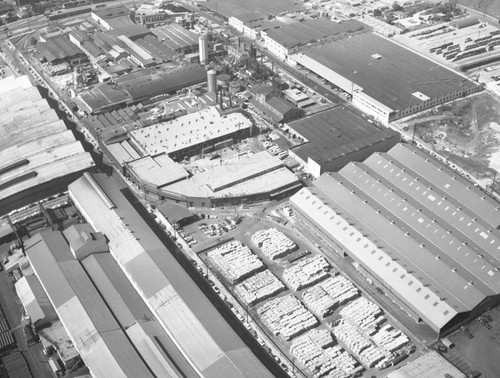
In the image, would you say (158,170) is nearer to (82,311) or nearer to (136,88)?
(136,88)

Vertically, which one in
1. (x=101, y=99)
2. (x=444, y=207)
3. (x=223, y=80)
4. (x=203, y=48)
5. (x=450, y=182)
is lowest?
(x=444, y=207)

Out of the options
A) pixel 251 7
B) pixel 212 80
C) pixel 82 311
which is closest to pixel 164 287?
pixel 82 311

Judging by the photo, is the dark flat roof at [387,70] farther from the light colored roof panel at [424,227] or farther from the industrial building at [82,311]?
the industrial building at [82,311]

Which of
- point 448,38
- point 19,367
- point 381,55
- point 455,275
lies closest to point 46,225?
point 19,367

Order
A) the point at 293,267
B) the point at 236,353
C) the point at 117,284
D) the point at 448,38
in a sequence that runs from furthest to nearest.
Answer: the point at 448,38
the point at 293,267
the point at 117,284
the point at 236,353

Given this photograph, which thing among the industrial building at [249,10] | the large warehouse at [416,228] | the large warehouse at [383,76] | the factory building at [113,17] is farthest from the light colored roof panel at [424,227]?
the factory building at [113,17]

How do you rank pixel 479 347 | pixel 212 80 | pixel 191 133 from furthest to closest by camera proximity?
pixel 212 80, pixel 191 133, pixel 479 347

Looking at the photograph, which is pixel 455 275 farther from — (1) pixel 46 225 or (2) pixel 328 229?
(1) pixel 46 225

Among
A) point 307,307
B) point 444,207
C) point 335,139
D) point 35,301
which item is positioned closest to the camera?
point 35,301
